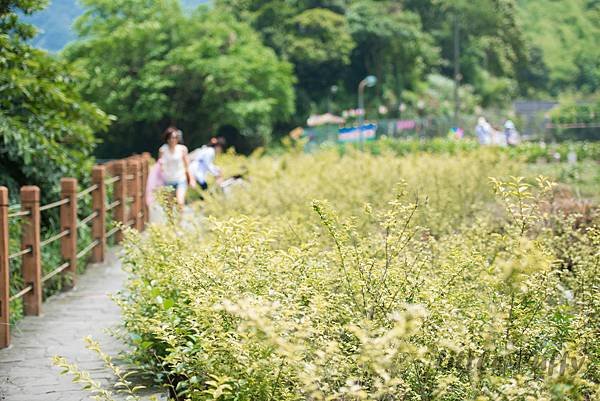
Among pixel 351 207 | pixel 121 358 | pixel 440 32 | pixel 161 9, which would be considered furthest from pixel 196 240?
pixel 440 32

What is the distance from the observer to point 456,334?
399 cm

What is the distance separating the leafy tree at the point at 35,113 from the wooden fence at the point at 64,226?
1.34 ft

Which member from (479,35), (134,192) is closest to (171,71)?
(134,192)

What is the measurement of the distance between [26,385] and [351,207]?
5433mm

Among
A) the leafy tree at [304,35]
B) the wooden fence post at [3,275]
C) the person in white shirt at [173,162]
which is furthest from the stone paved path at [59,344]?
the leafy tree at [304,35]

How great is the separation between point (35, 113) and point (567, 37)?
89.3 metres

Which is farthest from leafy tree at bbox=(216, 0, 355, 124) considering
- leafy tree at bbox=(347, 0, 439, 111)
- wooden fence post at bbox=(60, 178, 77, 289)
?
wooden fence post at bbox=(60, 178, 77, 289)

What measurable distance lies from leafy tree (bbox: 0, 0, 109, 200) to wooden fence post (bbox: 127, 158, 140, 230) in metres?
2.81

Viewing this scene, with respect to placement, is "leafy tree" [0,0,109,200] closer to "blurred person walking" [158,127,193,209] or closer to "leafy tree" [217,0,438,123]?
"blurred person walking" [158,127,193,209]

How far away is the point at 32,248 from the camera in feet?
26.5

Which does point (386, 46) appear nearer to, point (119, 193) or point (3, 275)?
point (119, 193)

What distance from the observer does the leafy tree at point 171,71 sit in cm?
3884

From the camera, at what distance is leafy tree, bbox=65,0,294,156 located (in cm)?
→ 3884

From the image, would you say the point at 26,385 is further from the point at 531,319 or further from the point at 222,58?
the point at 222,58
